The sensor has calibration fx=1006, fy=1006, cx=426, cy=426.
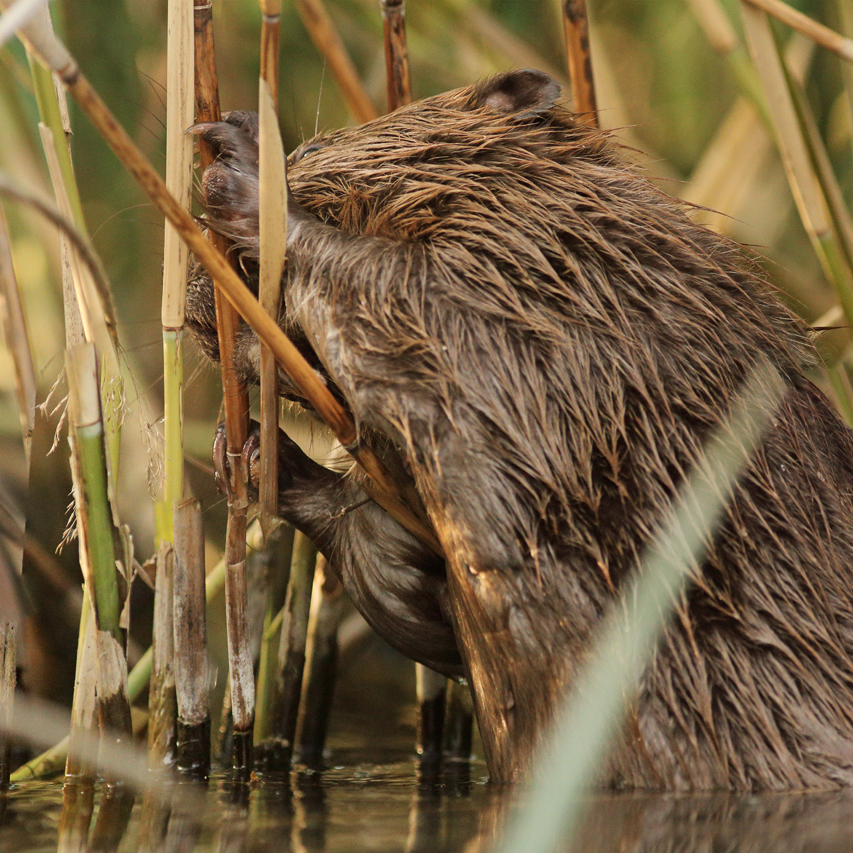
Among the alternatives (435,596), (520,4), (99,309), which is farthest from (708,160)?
(99,309)

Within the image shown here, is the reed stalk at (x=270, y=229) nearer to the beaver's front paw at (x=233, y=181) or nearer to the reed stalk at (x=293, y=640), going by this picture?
the beaver's front paw at (x=233, y=181)

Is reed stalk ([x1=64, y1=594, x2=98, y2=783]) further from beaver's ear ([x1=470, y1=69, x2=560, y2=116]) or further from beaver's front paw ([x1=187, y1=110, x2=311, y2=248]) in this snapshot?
beaver's ear ([x1=470, y1=69, x2=560, y2=116])

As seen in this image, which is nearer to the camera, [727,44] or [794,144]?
[794,144]

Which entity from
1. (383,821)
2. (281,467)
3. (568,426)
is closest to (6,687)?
(281,467)

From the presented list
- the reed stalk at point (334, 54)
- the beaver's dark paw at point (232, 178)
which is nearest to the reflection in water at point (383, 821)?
the beaver's dark paw at point (232, 178)

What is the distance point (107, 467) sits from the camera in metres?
1.58

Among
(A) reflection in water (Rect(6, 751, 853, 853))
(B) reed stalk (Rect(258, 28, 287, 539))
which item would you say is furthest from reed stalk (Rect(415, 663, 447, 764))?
(B) reed stalk (Rect(258, 28, 287, 539))

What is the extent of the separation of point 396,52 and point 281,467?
822 mm

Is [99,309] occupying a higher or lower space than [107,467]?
higher

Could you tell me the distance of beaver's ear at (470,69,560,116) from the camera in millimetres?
1771

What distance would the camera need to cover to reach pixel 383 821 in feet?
4.39

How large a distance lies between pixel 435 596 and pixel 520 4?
172cm

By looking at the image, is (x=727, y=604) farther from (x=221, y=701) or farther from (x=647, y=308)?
(x=221, y=701)

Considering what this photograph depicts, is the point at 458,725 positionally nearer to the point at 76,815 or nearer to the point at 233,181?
the point at 76,815
